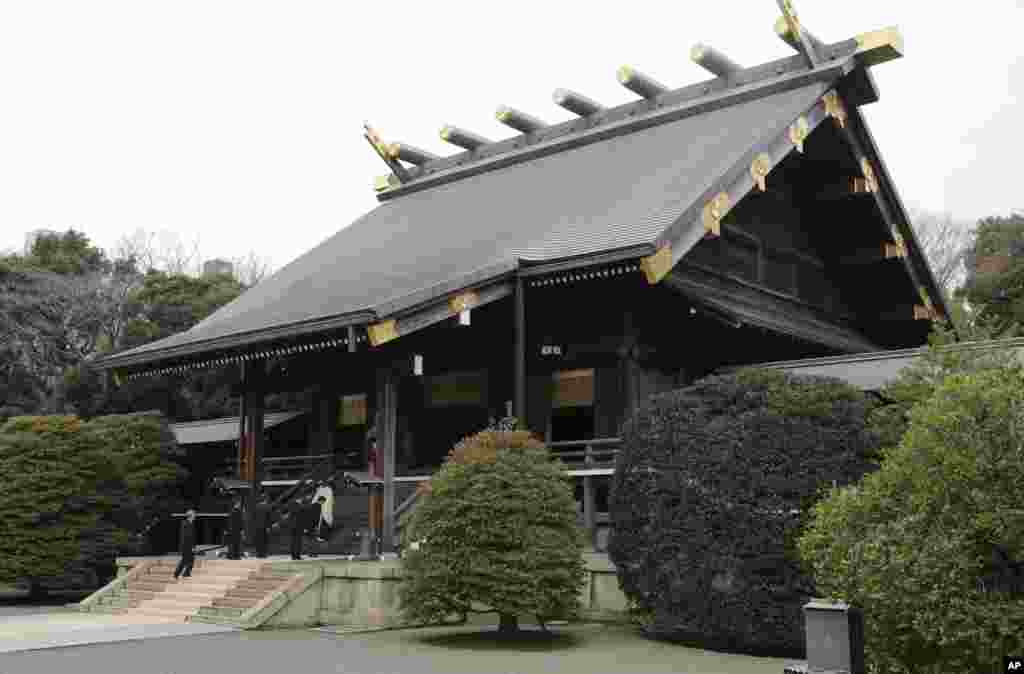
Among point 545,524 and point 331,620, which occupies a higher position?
point 545,524

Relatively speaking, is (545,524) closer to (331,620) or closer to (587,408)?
(331,620)

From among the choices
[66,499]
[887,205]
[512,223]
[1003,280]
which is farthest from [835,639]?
[1003,280]

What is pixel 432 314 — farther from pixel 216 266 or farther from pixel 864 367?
pixel 216 266

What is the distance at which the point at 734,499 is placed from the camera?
37.3ft

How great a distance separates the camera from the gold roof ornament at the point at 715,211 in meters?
16.2

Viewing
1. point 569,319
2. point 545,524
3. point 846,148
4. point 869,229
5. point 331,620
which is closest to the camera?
point 545,524

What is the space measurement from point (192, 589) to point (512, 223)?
29.0ft

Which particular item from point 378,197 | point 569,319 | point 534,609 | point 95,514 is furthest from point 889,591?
point 378,197

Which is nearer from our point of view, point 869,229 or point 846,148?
point 846,148

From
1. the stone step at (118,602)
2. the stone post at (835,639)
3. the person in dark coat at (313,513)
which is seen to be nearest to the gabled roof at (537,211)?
the person in dark coat at (313,513)

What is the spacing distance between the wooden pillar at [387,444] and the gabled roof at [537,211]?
1296 millimetres

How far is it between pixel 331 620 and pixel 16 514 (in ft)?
23.6

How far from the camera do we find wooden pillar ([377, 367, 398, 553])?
15461 mm

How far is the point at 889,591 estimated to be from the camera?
7.89m
